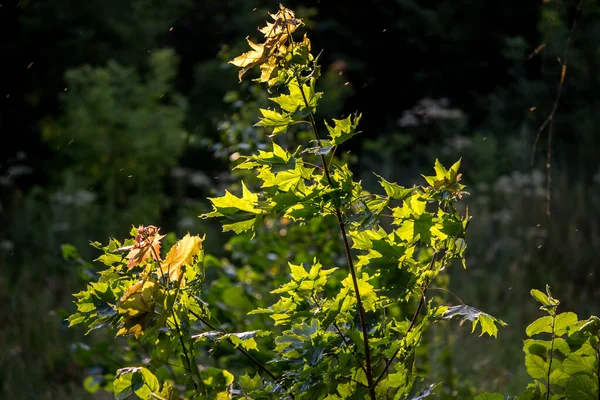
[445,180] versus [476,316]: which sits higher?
[445,180]

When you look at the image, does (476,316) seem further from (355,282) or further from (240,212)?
(240,212)

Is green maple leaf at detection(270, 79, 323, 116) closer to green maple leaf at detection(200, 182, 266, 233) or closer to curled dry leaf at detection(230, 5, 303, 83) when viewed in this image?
curled dry leaf at detection(230, 5, 303, 83)

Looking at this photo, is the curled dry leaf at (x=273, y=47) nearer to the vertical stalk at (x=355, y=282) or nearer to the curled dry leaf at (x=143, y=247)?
the vertical stalk at (x=355, y=282)

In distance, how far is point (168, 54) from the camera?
8.48 m

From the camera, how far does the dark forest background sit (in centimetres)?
604

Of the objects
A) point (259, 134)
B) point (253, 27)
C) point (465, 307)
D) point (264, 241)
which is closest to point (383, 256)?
point (465, 307)

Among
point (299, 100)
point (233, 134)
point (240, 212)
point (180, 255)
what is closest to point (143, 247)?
point (180, 255)

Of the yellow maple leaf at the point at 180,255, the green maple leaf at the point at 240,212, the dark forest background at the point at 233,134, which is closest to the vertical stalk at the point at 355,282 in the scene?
the green maple leaf at the point at 240,212

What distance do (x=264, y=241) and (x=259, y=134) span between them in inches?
24.1

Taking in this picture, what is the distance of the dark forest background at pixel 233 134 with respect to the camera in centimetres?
604

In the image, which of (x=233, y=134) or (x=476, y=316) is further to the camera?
(x=233, y=134)

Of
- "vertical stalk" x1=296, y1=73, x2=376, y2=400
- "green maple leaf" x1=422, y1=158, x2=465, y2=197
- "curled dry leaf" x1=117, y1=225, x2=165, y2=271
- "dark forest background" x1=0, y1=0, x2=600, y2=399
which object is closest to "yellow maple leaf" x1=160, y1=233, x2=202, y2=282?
"curled dry leaf" x1=117, y1=225, x2=165, y2=271

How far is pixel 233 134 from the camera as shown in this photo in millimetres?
3697

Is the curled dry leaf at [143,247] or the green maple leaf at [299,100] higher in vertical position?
the green maple leaf at [299,100]
